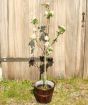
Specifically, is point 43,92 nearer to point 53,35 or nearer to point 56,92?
point 56,92

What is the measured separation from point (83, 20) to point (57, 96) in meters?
1.31

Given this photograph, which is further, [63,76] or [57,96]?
[63,76]

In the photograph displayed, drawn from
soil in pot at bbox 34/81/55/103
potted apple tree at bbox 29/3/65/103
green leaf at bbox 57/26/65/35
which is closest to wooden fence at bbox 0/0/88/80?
potted apple tree at bbox 29/3/65/103

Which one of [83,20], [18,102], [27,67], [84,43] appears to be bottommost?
[18,102]

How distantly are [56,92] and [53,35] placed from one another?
939 mm

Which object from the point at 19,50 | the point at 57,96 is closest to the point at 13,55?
the point at 19,50

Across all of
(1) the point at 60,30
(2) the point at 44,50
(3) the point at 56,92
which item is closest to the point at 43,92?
(3) the point at 56,92

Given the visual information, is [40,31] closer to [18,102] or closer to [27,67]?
[27,67]

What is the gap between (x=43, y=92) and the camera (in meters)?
5.14

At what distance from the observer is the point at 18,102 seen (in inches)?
209

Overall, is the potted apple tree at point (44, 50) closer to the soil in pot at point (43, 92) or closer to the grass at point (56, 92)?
the soil in pot at point (43, 92)

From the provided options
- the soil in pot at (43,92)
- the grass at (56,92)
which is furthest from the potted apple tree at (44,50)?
the grass at (56,92)

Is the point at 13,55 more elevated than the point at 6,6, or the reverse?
the point at 6,6

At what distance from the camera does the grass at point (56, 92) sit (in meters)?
5.33
